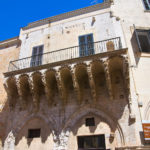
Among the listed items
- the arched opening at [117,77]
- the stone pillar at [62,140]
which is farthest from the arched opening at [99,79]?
the stone pillar at [62,140]

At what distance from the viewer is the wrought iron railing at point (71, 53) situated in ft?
29.7

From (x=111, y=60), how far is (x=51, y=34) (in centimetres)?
517

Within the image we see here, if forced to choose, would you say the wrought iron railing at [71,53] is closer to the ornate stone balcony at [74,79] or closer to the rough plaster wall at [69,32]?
the ornate stone balcony at [74,79]

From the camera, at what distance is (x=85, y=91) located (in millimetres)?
8672

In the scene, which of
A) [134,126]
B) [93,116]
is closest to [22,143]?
[93,116]

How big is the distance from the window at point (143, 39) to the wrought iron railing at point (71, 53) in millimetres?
1679

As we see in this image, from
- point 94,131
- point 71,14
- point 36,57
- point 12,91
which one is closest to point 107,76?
point 94,131

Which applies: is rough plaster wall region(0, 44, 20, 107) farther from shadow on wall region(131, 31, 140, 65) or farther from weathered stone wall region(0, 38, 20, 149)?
shadow on wall region(131, 31, 140, 65)

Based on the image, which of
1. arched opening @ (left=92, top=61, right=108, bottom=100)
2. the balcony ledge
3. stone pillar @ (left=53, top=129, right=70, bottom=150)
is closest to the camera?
stone pillar @ (left=53, top=129, right=70, bottom=150)

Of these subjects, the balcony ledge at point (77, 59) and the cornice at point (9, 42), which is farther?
the cornice at point (9, 42)

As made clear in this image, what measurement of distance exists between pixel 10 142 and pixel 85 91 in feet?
14.6

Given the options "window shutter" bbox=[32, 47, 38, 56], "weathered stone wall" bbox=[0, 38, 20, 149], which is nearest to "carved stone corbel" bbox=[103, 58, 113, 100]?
"window shutter" bbox=[32, 47, 38, 56]

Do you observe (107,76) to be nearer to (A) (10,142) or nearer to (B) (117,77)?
(B) (117,77)

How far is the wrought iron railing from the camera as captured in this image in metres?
9.04
